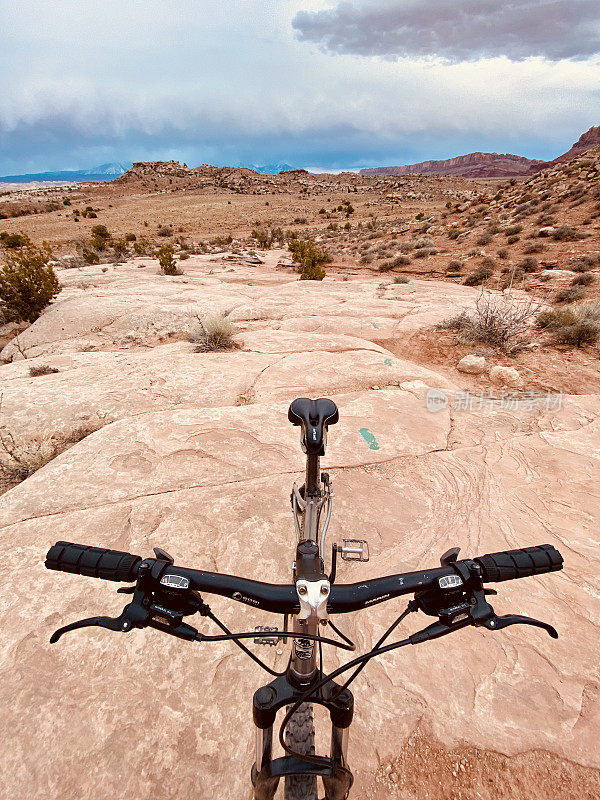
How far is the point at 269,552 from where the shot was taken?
265 centimetres

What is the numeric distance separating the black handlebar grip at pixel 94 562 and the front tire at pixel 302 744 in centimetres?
79

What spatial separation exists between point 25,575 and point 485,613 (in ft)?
8.93

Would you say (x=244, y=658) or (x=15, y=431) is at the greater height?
(x=15, y=431)

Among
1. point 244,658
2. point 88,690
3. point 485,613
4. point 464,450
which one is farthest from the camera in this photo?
point 464,450

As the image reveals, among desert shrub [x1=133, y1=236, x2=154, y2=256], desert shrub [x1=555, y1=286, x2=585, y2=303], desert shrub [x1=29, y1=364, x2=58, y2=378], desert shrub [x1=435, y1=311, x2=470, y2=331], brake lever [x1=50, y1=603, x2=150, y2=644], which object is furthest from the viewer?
desert shrub [x1=133, y1=236, x2=154, y2=256]

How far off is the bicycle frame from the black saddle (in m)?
0.06

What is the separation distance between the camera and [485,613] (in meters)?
1.00

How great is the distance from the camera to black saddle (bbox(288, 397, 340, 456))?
1.34 m

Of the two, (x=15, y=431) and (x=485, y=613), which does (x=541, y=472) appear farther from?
(x=15, y=431)

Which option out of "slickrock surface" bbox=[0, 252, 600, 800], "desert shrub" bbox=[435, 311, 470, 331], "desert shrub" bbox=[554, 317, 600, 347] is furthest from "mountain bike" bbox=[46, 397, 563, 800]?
"desert shrub" bbox=[554, 317, 600, 347]

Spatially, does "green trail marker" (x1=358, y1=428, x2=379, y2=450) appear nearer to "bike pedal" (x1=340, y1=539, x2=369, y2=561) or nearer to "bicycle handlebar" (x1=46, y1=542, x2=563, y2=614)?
"bike pedal" (x1=340, y1=539, x2=369, y2=561)

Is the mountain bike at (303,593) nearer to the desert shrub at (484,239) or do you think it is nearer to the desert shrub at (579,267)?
the desert shrub at (579,267)

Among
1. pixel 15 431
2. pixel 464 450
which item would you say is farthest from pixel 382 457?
pixel 15 431

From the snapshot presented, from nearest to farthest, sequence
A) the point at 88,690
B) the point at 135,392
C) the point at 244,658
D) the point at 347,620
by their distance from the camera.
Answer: the point at 88,690
the point at 244,658
the point at 347,620
the point at 135,392
